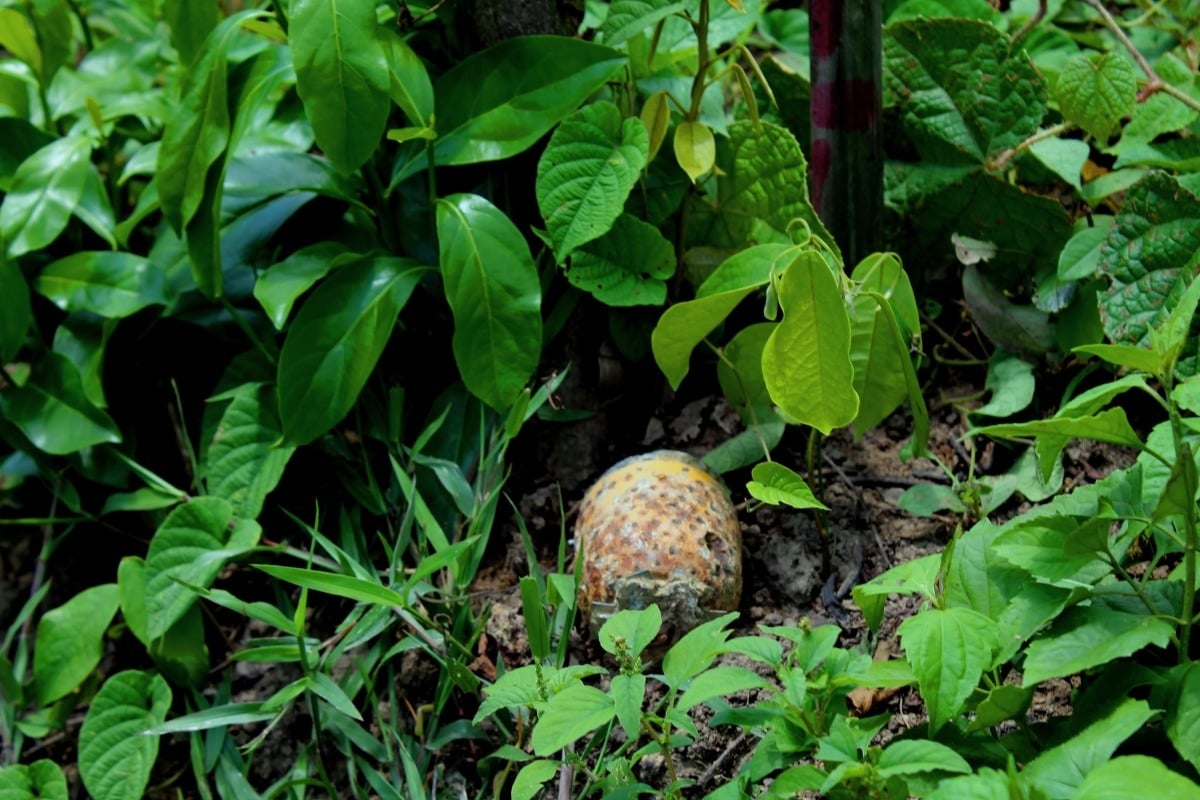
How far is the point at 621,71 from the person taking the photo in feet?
5.79

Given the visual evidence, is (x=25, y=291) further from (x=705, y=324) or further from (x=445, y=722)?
(x=705, y=324)

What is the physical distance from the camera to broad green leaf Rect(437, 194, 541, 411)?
1580mm

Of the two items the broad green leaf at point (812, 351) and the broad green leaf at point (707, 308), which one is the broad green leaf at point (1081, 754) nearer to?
the broad green leaf at point (812, 351)

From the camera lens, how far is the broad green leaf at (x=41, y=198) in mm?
1839

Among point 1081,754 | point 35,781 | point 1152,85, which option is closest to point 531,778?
point 1081,754

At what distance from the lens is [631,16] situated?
5.17 feet

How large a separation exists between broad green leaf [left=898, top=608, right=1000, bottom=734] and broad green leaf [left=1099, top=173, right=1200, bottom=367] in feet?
1.97

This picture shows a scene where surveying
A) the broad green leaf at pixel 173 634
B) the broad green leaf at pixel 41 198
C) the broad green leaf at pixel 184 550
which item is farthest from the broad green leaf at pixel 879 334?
the broad green leaf at pixel 41 198

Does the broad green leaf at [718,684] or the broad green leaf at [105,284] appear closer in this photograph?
the broad green leaf at [718,684]

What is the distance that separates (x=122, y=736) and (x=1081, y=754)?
1.29 metres

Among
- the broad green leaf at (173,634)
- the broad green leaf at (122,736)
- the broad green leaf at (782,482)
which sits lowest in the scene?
the broad green leaf at (122,736)

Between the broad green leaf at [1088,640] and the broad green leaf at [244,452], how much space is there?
1100 millimetres

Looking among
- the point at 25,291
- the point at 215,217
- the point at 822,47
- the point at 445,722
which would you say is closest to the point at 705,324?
the point at 822,47

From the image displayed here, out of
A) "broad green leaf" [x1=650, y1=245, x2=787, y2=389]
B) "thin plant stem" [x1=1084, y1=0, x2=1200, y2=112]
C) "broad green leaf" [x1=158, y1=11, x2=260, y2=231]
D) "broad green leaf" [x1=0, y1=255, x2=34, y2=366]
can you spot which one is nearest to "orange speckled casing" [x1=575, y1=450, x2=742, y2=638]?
"broad green leaf" [x1=650, y1=245, x2=787, y2=389]
